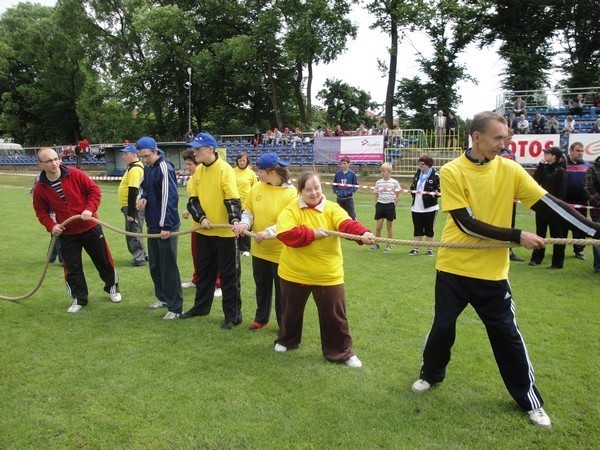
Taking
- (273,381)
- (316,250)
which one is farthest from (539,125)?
(273,381)

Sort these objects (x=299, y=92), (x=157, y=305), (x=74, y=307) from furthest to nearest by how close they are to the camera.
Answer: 1. (x=299, y=92)
2. (x=157, y=305)
3. (x=74, y=307)

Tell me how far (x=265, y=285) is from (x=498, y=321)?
2.74 m

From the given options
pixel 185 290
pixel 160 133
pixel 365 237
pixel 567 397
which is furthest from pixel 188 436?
pixel 160 133

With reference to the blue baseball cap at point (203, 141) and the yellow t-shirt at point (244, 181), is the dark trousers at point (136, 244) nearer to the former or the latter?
the yellow t-shirt at point (244, 181)

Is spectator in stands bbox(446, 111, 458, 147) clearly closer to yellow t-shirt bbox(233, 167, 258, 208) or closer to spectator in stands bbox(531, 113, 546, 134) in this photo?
spectator in stands bbox(531, 113, 546, 134)

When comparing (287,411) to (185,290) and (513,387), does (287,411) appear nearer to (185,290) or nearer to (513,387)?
(513,387)

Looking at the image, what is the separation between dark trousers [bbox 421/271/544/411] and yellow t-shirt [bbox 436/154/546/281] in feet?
0.41

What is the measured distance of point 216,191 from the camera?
564 cm

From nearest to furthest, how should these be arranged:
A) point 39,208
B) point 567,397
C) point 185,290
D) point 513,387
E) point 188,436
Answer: point 188,436 → point 513,387 → point 567,397 → point 39,208 → point 185,290

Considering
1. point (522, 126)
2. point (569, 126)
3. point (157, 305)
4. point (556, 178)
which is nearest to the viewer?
point (157, 305)

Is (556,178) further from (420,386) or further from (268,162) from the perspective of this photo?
(420,386)

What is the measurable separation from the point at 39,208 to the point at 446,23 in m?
35.7

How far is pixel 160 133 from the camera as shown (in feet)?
148

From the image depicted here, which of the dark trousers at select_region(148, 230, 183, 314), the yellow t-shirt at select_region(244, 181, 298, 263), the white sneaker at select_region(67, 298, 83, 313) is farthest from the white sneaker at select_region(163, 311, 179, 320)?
the yellow t-shirt at select_region(244, 181, 298, 263)
